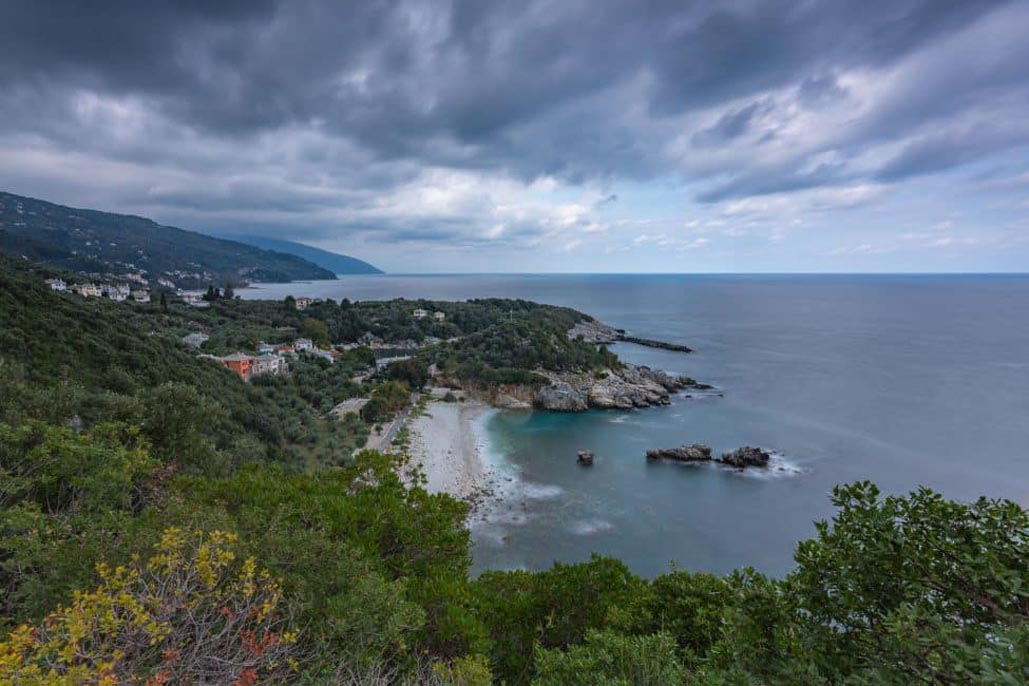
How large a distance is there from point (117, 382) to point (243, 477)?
13455 millimetres

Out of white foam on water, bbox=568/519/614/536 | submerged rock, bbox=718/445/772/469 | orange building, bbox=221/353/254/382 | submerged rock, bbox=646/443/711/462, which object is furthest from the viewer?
orange building, bbox=221/353/254/382

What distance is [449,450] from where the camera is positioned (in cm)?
2906

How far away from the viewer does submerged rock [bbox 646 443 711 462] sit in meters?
28.5

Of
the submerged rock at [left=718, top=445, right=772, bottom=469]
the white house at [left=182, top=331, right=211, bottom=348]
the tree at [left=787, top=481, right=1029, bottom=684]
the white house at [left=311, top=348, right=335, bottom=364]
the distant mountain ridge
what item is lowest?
the submerged rock at [left=718, top=445, right=772, bottom=469]

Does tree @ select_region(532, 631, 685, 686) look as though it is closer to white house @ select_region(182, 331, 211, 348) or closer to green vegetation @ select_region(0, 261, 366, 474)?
green vegetation @ select_region(0, 261, 366, 474)

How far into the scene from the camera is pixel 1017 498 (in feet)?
74.6

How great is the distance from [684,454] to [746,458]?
3.53m

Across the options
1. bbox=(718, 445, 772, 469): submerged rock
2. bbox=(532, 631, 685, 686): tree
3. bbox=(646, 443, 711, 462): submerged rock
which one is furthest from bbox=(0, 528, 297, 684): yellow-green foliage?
bbox=(718, 445, 772, 469): submerged rock

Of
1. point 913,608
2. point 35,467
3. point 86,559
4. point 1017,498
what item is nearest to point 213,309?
point 35,467

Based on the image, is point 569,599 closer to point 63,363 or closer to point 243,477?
point 243,477

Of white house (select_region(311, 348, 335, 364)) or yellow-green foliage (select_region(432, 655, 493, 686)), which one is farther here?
white house (select_region(311, 348, 335, 364))

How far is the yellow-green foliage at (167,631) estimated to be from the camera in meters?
3.32

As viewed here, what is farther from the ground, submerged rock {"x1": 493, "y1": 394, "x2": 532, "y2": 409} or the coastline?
submerged rock {"x1": 493, "y1": 394, "x2": 532, "y2": 409}

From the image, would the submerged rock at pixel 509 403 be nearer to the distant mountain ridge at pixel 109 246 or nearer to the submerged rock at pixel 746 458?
the submerged rock at pixel 746 458
